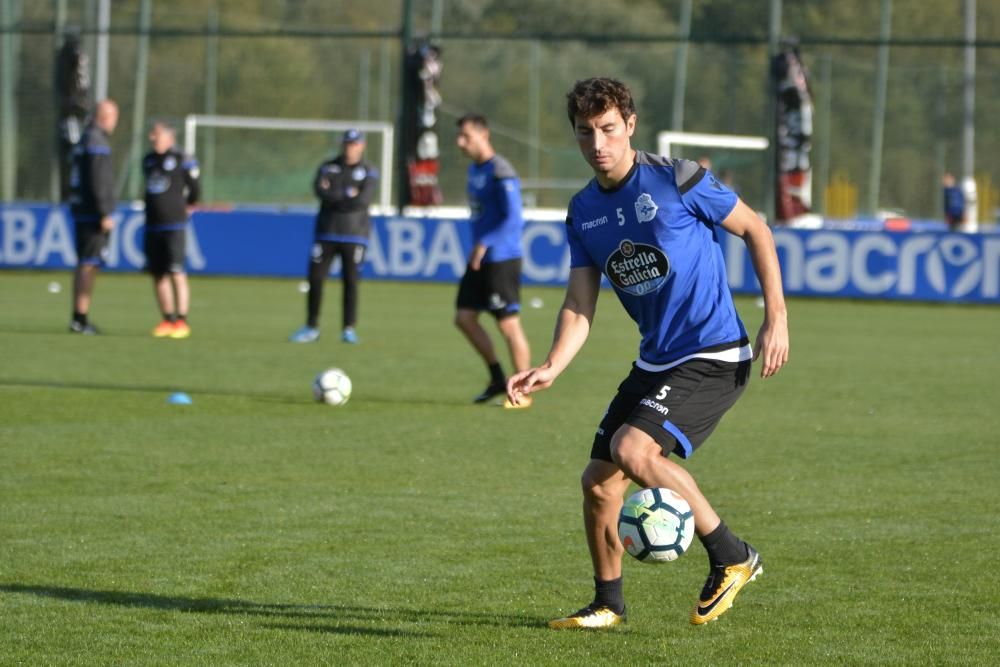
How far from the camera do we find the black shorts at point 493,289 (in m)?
12.1

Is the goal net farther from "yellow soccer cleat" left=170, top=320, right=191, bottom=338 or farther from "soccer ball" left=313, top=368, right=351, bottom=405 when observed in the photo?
"soccer ball" left=313, top=368, right=351, bottom=405

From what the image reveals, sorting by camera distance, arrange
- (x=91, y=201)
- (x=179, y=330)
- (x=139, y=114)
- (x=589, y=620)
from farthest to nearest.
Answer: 1. (x=139, y=114)
2. (x=179, y=330)
3. (x=91, y=201)
4. (x=589, y=620)

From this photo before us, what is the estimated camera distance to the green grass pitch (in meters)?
5.57

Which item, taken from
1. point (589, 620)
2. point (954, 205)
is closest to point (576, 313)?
point (589, 620)

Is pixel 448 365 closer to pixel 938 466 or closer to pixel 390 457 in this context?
pixel 390 457

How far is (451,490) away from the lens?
27.6 feet

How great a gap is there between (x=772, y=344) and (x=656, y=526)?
0.74 m

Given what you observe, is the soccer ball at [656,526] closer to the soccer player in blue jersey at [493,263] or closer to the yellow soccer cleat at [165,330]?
the soccer player in blue jersey at [493,263]

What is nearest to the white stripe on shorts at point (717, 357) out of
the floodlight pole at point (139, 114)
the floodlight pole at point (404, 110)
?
the floodlight pole at point (404, 110)

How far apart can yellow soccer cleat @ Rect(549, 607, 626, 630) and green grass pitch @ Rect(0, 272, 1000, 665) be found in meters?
0.07

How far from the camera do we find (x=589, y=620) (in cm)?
567

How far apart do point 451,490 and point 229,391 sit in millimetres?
4370

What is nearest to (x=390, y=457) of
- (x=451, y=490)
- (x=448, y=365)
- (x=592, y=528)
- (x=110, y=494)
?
(x=451, y=490)

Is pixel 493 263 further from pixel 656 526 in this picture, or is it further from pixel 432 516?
pixel 656 526
